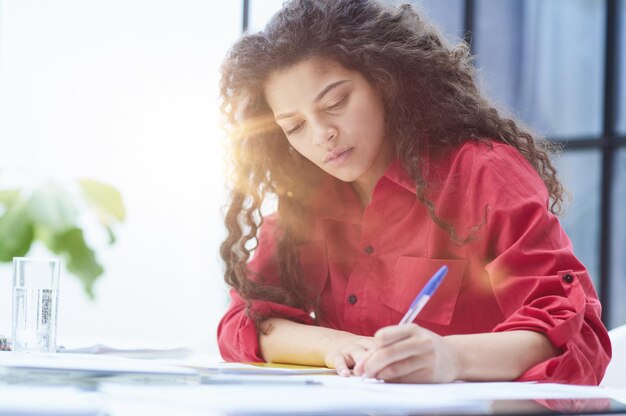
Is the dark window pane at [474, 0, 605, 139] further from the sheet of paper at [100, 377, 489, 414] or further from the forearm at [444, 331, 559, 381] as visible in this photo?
the sheet of paper at [100, 377, 489, 414]

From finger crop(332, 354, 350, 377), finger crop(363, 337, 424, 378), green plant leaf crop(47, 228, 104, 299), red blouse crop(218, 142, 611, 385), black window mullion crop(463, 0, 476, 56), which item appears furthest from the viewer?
black window mullion crop(463, 0, 476, 56)

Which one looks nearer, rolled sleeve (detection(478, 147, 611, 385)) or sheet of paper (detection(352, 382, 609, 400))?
sheet of paper (detection(352, 382, 609, 400))

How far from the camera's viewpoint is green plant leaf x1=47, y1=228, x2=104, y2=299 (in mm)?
3518

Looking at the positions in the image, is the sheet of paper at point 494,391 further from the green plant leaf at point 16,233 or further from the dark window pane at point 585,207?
the dark window pane at point 585,207

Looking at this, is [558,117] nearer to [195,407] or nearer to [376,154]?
[376,154]

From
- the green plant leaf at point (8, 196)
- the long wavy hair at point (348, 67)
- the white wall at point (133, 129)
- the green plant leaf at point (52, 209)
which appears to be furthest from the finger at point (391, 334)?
the white wall at point (133, 129)

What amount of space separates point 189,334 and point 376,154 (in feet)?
11.0

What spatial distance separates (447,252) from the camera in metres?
1.45

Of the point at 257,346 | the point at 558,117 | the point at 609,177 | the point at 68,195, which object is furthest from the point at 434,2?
the point at 257,346

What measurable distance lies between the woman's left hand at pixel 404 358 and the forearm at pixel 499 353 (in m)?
0.06

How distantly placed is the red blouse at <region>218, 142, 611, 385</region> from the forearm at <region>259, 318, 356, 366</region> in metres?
0.03

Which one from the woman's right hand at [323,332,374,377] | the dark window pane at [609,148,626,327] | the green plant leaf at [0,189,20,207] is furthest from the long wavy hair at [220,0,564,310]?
the dark window pane at [609,148,626,327]

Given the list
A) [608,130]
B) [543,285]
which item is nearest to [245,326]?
[543,285]

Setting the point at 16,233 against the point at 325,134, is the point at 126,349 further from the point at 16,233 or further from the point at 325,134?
the point at 16,233
